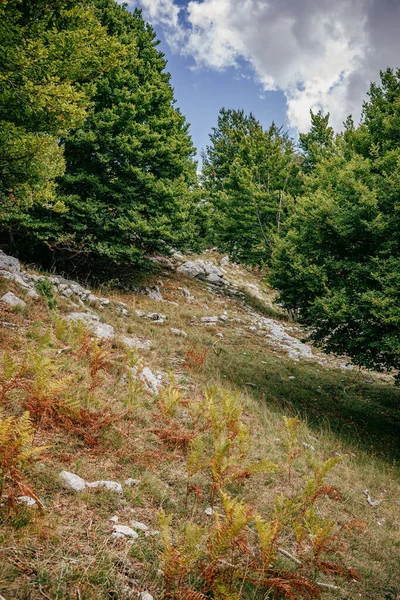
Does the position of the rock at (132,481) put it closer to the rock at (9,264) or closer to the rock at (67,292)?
the rock at (67,292)

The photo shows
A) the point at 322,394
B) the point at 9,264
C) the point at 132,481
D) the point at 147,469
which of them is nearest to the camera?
the point at 132,481

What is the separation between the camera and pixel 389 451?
7.87m

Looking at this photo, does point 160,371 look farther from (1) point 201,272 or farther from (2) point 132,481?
(1) point 201,272

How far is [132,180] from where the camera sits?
15.1m

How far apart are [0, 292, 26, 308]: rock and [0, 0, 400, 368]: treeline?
2.43m

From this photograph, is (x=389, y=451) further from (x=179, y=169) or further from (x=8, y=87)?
(x=179, y=169)

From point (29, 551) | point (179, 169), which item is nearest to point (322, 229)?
point (29, 551)

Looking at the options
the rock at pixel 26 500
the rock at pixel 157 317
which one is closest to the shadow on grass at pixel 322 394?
the rock at pixel 157 317

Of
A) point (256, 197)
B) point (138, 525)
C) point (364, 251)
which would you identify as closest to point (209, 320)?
point (364, 251)

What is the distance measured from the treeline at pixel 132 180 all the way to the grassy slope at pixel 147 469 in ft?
6.92

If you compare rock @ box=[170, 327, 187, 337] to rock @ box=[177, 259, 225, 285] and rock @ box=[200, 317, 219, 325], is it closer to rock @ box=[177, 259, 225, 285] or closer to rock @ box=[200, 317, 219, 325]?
rock @ box=[200, 317, 219, 325]

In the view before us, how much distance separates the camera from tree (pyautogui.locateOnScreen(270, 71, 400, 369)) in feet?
25.1

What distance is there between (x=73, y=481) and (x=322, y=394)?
32.0ft

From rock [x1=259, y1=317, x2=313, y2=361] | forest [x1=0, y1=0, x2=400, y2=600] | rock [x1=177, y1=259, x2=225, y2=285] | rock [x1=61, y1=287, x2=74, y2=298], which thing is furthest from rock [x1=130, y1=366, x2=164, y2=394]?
rock [x1=177, y1=259, x2=225, y2=285]
